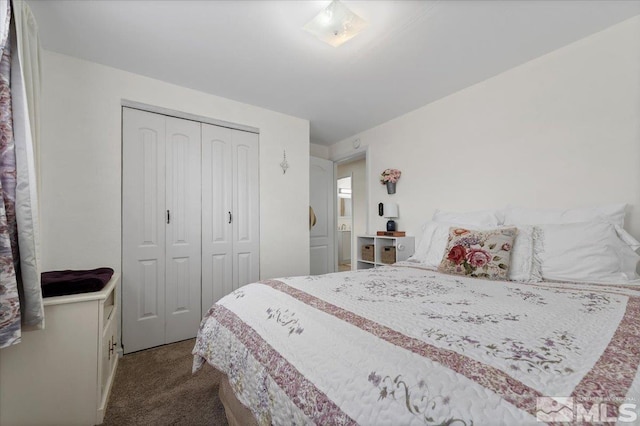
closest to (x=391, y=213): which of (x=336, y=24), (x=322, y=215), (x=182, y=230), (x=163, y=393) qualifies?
(x=322, y=215)

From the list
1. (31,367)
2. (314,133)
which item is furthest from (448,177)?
(31,367)

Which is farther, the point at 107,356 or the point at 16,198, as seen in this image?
the point at 107,356

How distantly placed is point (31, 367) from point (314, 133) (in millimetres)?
3574

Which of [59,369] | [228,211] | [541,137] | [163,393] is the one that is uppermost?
[541,137]

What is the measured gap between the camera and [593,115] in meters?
1.95

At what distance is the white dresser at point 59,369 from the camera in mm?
1330

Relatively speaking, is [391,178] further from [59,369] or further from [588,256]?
[59,369]

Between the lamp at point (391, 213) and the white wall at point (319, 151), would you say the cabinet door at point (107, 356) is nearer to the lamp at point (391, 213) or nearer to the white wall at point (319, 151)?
the lamp at point (391, 213)

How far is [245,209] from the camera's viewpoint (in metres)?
3.03

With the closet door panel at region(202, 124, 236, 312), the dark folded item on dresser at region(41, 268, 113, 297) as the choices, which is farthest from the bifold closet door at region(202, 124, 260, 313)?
the dark folded item on dresser at region(41, 268, 113, 297)

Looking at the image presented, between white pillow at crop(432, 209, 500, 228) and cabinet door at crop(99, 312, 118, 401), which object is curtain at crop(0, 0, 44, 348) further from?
white pillow at crop(432, 209, 500, 228)

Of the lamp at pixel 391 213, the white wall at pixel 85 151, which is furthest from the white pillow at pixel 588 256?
the white wall at pixel 85 151

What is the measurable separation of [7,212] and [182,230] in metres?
1.37

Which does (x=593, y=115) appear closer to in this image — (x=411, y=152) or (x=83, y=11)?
(x=411, y=152)
